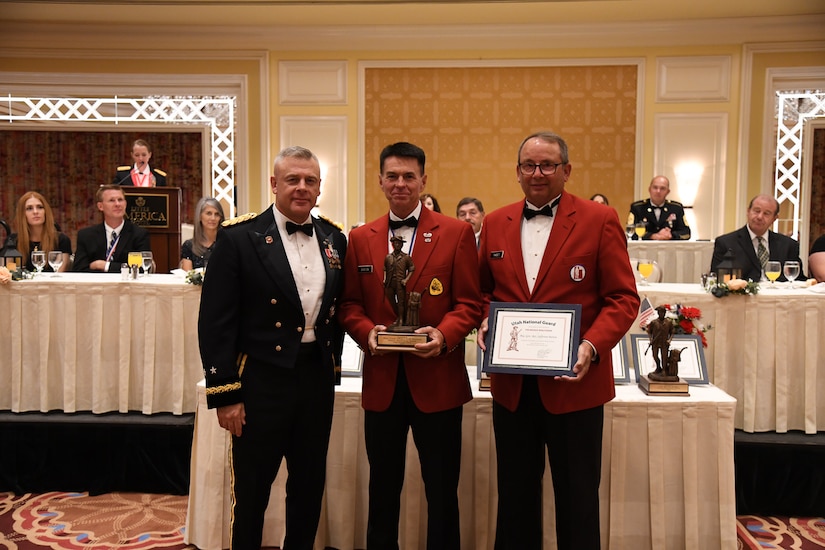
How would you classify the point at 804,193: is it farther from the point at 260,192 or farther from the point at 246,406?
the point at 246,406

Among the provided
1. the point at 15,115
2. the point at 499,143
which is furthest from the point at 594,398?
the point at 15,115

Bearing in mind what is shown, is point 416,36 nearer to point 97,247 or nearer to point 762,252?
point 762,252

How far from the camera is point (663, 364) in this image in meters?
3.07

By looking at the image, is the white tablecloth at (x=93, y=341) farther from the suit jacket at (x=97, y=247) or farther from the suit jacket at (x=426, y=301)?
the suit jacket at (x=426, y=301)

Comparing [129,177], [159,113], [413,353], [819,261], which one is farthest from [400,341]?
[159,113]

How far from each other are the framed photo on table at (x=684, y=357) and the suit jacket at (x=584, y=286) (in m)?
0.97

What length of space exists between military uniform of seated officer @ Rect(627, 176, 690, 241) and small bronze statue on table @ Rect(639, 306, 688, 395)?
4206 mm

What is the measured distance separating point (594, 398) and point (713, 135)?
7362mm

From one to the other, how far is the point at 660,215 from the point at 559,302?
18.1ft

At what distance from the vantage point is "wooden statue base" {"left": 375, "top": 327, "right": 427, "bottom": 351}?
2.23 m

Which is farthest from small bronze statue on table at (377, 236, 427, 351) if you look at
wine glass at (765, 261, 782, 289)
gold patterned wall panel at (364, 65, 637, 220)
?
gold patterned wall panel at (364, 65, 637, 220)

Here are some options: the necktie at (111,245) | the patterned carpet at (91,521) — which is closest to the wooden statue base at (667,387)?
the patterned carpet at (91,521)

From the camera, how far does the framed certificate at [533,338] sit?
7.23 ft

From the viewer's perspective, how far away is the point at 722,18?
8328 mm
